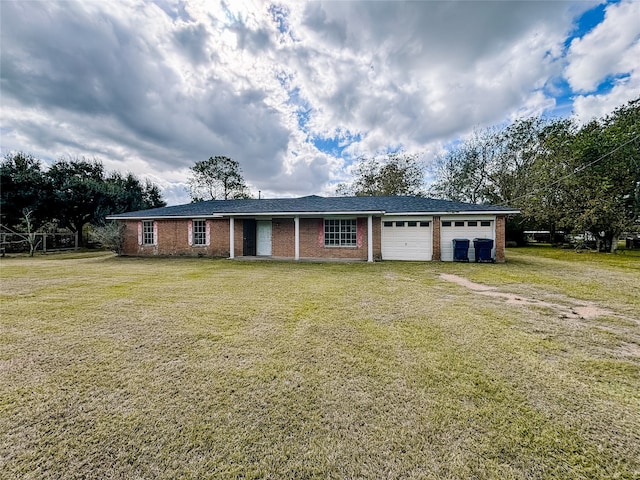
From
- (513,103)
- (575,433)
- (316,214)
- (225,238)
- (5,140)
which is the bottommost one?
(575,433)

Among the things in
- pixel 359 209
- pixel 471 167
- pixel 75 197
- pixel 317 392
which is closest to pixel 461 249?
pixel 359 209

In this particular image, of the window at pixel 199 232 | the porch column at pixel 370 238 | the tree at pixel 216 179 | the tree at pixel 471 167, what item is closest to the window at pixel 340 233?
the porch column at pixel 370 238

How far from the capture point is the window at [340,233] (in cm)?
1365

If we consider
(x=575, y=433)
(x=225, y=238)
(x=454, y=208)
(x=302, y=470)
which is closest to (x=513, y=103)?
(x=454, y=208)

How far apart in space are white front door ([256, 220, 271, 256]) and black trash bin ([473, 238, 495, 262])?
10.2 m

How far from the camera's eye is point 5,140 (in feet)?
60.3

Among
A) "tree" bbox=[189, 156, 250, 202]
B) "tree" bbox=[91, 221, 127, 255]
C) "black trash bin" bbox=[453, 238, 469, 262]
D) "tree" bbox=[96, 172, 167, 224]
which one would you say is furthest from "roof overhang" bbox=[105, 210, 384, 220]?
"tree" bbox=[189, 156, 250, 202]

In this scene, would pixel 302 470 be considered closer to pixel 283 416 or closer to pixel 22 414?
pixel 283 416

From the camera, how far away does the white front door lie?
15.1m

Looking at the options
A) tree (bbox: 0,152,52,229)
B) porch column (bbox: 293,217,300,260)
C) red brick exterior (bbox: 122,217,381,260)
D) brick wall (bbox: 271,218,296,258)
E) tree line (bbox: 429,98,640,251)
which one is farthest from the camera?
tree (bbox: 0,152,52,229)

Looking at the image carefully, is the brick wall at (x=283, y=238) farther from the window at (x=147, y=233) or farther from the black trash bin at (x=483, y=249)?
the black trash bin at (x=483, y=249)

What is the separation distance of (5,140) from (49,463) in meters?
27.0

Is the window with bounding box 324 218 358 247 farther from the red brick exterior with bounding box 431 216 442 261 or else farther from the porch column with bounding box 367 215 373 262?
the red brick exterior with bounding box 431 216 442 261

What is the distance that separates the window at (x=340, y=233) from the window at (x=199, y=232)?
22.6ft
